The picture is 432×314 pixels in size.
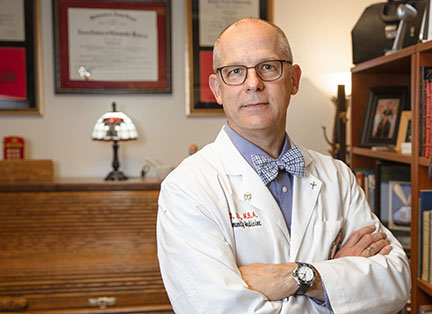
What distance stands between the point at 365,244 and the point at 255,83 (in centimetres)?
57

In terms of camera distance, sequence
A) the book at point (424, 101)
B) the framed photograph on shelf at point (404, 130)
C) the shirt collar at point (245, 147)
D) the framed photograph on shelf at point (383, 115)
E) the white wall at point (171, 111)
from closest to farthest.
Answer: the shirt collar at point (245, 147) < the book at point (424, 101) < the framed photograph on shelf at point (404, 130) < the framed photograph on shelf at point (383, 115) < the white wall at point (171, 111)

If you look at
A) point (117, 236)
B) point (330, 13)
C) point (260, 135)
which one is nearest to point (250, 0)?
point (330, 13)

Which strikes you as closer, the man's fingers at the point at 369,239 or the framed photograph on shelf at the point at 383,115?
the man's fingers at the point at 369,239

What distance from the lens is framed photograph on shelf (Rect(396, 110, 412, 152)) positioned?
2.07 m

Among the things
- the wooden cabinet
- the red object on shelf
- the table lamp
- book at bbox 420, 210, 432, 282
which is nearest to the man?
book at bbox 420, 210, 432, 282

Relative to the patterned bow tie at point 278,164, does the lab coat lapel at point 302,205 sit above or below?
below

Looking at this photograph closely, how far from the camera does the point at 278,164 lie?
1.31m

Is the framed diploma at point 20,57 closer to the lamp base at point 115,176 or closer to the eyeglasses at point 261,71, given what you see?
the lamp base at point 115,176

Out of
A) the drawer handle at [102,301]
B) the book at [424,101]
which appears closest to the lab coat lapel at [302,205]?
the book at [424,101]

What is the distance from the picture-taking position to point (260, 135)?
1.33 meters

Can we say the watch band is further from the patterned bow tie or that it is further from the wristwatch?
the patterned bow tie

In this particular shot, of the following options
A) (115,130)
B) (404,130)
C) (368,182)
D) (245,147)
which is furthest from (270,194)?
(115,130)

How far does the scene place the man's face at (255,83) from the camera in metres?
1.25

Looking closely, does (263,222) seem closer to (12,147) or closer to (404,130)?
(404,130)
